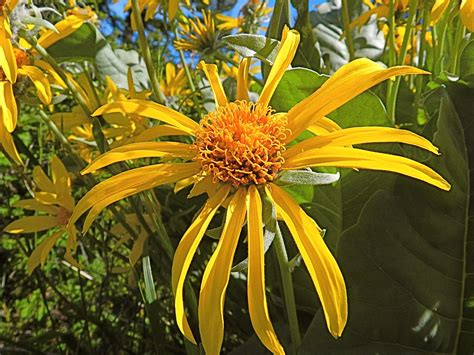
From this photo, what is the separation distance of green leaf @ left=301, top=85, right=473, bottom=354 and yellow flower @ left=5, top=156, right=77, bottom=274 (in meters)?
0.36

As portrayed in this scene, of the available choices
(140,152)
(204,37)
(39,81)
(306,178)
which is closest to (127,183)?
(140,152)

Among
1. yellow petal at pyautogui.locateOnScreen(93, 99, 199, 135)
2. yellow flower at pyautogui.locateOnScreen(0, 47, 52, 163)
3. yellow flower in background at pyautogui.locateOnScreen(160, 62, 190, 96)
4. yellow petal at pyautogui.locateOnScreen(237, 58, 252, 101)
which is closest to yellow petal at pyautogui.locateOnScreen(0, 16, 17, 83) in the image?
yellow flower at pyautogui.locateOnScreen(0, 47, 52, 163)

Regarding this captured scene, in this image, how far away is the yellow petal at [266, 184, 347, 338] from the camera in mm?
391

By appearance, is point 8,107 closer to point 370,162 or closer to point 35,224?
point 35,224

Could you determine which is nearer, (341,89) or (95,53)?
(341,89)

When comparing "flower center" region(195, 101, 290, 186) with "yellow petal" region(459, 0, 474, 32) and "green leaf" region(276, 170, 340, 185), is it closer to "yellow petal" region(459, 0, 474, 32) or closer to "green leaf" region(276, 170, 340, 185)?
"green leaf" region(276, 170, 340, 185)

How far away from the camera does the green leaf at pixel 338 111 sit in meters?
0.64

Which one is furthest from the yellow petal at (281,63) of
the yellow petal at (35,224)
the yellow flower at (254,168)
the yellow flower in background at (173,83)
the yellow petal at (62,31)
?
the yellow flower in background at (173,83)

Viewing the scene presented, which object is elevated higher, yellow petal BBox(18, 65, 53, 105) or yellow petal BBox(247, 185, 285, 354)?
yellow petal BBox(18, 65, 53, 105)

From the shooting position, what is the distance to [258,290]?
41cm

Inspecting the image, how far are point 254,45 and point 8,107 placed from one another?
260 millimetres

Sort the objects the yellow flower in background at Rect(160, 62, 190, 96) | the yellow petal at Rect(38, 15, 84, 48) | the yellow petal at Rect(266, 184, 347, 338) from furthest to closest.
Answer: the yellow flower in background at Rect(160, 62, 190, 96) < the yellow petal at Rect(38, 15, 84, 48) < the yellow petal at Rect(266, 184, 347, 338)

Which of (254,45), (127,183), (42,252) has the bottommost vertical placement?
(42,252)

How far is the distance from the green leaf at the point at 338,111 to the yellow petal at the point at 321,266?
0.21m
